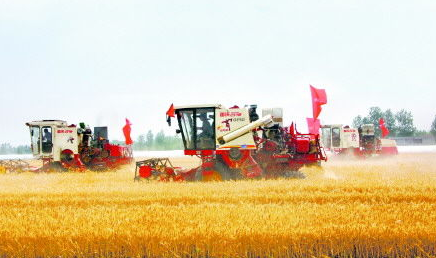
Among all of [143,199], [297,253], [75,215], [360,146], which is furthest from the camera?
[360,146]

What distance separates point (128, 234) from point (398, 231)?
324 cm

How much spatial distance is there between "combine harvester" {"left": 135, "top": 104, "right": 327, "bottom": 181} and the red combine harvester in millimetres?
6646

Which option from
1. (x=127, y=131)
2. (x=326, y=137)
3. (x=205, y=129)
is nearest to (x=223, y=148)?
(x=205, y=129)

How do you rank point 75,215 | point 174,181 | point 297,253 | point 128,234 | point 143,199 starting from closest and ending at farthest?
point 297,253
point 128,234
point 75,215
point 143,199
point 174,181

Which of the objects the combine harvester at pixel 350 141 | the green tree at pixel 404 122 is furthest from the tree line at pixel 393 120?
the combine harvester at pixel 350 141

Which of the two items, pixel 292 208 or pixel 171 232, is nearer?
pixel 171 232

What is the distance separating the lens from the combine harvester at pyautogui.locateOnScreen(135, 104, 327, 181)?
12.7 meters

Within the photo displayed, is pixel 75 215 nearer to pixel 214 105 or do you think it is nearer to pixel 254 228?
pixel 254 228

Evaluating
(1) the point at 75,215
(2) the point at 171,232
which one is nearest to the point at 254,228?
(2) the point at 171,232

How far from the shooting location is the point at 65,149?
18500mm

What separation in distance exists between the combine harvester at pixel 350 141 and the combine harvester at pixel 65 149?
12.3 meters

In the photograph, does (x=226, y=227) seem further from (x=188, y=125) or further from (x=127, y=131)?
(x=127, y=131)

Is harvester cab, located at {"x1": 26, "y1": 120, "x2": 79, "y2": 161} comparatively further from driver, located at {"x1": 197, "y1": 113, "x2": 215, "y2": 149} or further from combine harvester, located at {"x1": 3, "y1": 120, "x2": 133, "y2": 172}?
driver, located at {"x1": 197, "y1": 113, "x2": 215, "y2": 149}

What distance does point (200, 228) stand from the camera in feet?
18.4
